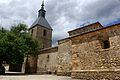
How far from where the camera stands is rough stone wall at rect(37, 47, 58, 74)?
1426 cm

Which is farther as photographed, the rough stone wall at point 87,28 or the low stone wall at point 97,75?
the rough stone wall at point 87,28

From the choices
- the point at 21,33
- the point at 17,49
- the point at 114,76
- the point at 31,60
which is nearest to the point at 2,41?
the point at 17,49

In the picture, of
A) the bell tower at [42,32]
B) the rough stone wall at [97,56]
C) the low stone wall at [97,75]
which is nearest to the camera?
the low stone wall at [97,75]

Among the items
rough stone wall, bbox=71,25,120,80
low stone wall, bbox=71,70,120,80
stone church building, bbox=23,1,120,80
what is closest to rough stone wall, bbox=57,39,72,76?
stone church building, bbox=23,1,120,80

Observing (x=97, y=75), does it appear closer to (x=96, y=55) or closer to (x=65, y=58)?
(x=96, y=55)

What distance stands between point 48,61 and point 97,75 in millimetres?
9813

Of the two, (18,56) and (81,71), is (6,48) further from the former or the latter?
(81,71)

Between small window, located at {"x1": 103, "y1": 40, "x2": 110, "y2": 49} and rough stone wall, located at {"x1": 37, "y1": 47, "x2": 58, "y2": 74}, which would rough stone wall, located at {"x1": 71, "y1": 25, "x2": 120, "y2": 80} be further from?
rough stone wall, located at {"x1": 37, "y1": 47, "x2": 58, "y2": 74}

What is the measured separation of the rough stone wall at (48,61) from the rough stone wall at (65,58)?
7.07 feet

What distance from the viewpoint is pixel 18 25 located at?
1731 cm

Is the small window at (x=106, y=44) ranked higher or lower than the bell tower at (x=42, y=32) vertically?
lower

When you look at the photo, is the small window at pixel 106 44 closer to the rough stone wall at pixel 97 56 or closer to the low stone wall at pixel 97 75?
the rough stone wall at pixel 97 56

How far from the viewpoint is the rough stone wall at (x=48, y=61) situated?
46.8 feet

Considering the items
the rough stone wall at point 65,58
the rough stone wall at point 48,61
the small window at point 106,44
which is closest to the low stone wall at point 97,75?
the small window at point 106,44
